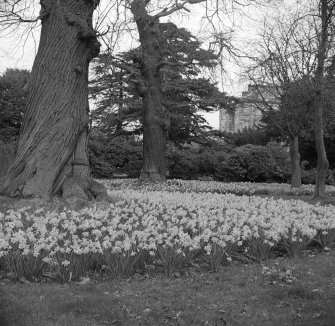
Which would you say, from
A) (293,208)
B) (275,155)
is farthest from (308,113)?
(293,208)

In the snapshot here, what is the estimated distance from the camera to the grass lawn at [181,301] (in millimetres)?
3801

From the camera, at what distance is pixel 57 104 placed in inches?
361

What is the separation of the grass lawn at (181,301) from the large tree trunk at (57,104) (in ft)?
14.7

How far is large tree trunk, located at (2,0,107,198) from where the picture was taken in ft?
29.5

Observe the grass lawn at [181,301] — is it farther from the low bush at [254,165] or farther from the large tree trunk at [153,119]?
the low bush at [254,165]

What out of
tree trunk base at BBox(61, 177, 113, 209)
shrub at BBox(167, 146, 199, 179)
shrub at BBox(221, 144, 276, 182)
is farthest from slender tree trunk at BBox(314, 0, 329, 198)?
shrub at BBox(167, 146, 199, 179)

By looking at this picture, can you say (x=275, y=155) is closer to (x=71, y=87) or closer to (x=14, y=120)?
(x=14, y=120)

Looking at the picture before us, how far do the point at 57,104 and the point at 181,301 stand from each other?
19.2 ft

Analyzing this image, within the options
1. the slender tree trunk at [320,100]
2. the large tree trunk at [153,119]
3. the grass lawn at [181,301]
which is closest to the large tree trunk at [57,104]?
the grass lawn at [181,301]

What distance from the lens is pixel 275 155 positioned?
87.0 feet

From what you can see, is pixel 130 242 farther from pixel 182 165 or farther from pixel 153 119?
pixel 182 165

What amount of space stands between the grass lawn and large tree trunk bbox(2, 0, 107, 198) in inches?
176

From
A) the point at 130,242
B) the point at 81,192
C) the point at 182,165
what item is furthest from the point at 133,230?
the point at 182,165

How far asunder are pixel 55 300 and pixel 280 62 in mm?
16934
